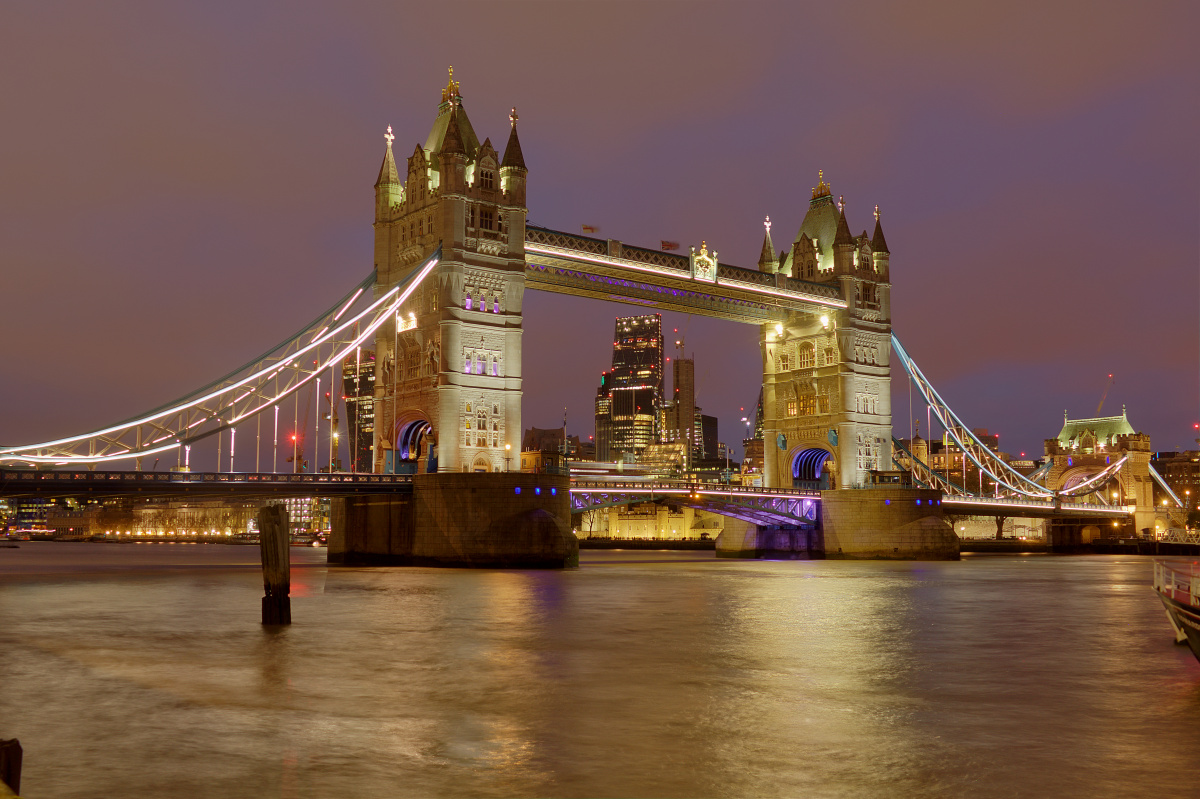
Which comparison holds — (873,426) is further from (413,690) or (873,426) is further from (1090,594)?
(413,690)

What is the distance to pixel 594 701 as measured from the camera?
17.4 meters

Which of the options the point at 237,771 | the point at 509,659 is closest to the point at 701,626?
the point at 509,659

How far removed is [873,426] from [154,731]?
241 ft

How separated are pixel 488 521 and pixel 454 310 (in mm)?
11675

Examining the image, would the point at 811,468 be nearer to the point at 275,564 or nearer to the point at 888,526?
the point at 888,526

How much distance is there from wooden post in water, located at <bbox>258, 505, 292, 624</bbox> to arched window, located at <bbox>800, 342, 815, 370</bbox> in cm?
6027

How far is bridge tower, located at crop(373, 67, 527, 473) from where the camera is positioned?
59.7 metres

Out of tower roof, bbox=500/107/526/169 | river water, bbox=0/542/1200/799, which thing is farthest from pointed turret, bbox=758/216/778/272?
river water, bbox=0/542/1200/799

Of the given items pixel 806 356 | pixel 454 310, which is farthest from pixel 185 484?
pixel 806 356

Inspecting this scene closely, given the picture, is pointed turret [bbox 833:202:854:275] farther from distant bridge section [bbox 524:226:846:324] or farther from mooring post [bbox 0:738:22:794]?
mooring post [bbox 0:738:22:794]

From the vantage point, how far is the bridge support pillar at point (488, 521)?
56.0 meters

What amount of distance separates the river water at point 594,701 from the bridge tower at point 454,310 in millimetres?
24907

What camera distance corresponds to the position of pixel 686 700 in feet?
57.1

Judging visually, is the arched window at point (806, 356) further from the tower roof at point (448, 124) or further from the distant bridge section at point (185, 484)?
the distant bridge section at point (185, 484)
